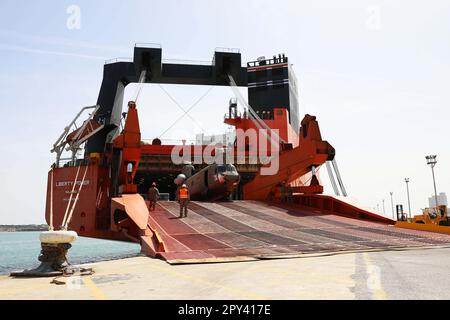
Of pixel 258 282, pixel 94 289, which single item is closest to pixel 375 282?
pixel 258 282

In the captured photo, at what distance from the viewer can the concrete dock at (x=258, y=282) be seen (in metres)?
4.95

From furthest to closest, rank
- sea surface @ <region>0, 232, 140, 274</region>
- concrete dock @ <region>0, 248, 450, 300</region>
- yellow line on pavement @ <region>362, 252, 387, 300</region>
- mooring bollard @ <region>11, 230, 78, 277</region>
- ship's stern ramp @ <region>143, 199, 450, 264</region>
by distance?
sea surface @ <region>0, 232, 140, 274</region>
ship's stern ramp @ <region>143, 199, 450, 264</region>
mooring bollard @ <region>11, 230, 78, 277</region>
concrete dock @ <region>0, 248, 450, 300</region>
yellow line on pavement @ <region>362, 252, 387, 300</region>

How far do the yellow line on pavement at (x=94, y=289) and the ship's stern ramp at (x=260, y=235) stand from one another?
263cm

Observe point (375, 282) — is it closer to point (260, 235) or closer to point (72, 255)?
→ point (260, 235)

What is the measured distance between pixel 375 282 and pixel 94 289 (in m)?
4.90

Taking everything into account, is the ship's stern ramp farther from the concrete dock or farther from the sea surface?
the sea surface

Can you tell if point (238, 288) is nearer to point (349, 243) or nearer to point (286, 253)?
point (286, 253)

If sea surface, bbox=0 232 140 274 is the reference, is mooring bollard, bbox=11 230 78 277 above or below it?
above

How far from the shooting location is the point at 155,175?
35.3 meters

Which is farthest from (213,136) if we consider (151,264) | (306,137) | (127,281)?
(127,281)

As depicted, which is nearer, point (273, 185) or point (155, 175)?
point (273, 185)

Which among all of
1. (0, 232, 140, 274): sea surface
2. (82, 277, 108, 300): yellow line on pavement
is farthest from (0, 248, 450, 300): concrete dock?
(0, 232, 140, 274): sea surface

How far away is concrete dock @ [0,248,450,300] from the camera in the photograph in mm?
4953

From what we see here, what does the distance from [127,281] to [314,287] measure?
3596 mm
